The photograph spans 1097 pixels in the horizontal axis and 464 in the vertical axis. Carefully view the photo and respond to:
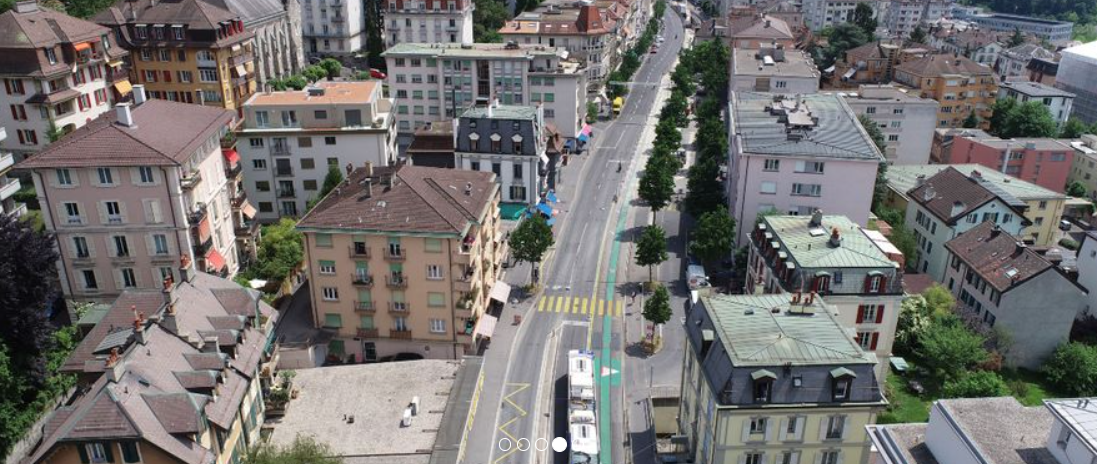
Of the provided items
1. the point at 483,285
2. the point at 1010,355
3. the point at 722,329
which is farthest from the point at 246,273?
the point at 1010,355

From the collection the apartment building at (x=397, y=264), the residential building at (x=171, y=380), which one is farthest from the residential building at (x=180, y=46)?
the residential building at (x=171, y=380)

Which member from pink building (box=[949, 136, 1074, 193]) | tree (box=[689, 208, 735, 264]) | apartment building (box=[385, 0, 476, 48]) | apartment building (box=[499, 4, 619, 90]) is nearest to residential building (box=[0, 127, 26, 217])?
tree (box=[689, 208, 735, 264])

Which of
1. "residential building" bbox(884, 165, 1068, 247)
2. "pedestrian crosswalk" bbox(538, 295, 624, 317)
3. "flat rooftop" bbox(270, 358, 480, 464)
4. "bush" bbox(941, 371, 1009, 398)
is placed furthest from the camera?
"residential building" bbox(884, 165, 1068, 247)

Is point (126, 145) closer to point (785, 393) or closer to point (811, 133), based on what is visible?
point (785, 393)

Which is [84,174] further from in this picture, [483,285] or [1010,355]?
[1010,355]

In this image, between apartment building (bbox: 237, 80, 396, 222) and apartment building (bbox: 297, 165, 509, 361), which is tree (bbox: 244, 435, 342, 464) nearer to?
apartment building (bbox: 297, 165, 509, 361)

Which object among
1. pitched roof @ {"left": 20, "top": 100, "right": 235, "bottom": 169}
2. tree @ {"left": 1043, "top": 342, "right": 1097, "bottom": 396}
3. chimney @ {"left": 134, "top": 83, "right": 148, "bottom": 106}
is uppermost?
chimney @ {"left": 134, "top": 83, "right": 148, "bottom": 106}

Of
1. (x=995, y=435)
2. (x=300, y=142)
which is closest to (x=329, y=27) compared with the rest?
(x=300, y=142)
